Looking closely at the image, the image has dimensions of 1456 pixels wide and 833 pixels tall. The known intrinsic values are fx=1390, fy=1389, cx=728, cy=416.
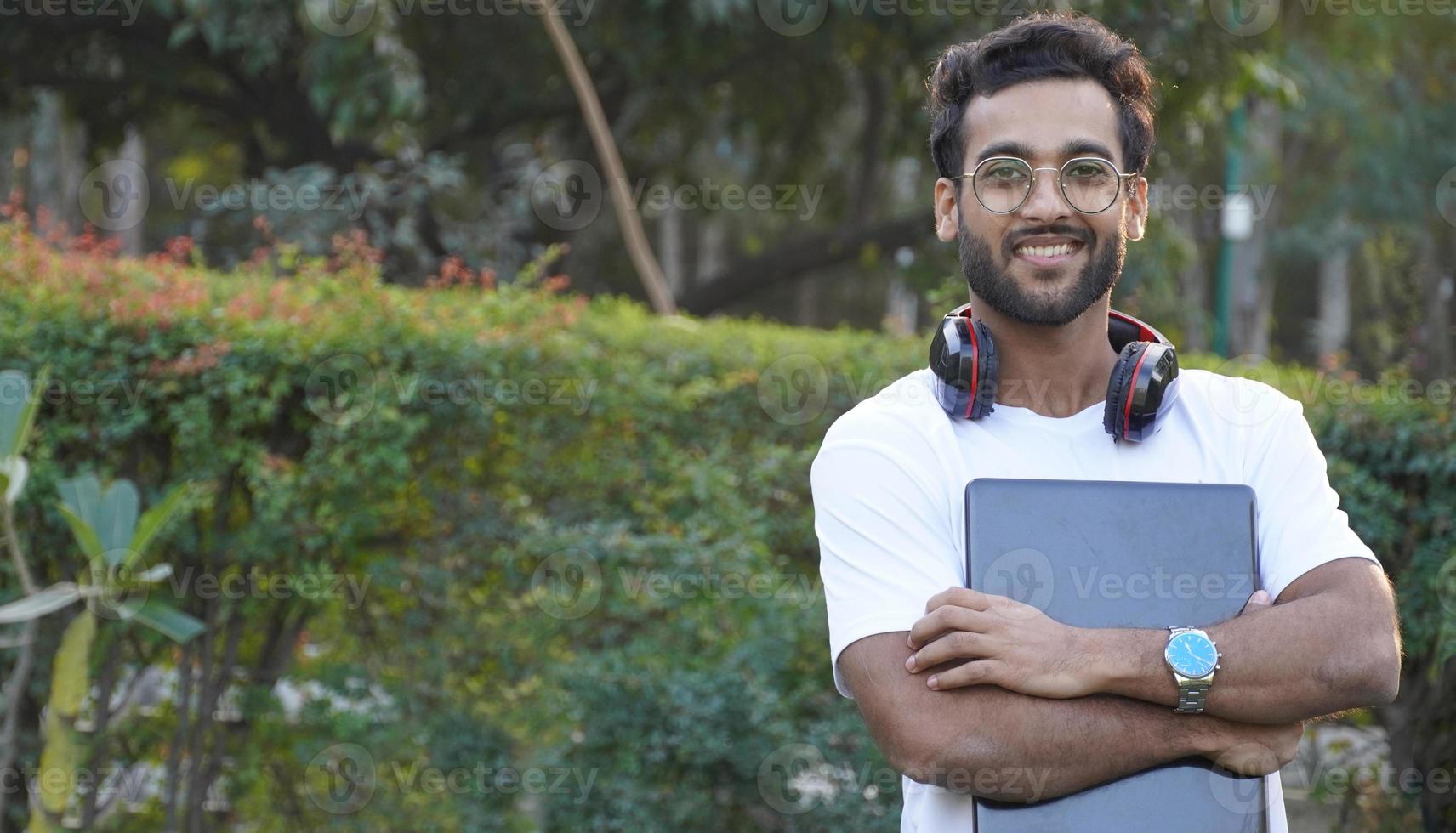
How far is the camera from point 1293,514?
246cm

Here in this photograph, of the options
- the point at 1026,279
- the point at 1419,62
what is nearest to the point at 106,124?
the point at 1026,279

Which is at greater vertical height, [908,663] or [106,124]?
[106,124]

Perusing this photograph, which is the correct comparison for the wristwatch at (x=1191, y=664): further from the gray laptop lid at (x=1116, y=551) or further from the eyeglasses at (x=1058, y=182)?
the eyeglasses at (x=1058, y=182)

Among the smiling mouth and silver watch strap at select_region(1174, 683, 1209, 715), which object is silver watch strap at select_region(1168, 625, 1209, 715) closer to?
silver watch strap at select_region(1174, 683, 1209, 715)

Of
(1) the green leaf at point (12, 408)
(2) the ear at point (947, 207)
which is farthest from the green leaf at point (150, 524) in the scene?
(2) the ear at point (947, 207)

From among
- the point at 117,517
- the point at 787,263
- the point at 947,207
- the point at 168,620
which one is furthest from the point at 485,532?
the point at 787,263

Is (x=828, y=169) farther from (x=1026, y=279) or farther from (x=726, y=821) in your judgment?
(x=1026, y=279)

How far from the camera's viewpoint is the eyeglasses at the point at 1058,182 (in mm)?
2482

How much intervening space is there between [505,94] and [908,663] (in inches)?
438

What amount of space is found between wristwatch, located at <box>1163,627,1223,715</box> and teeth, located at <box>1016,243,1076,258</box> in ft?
2.28

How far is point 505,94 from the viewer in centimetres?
1263

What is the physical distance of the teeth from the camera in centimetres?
248

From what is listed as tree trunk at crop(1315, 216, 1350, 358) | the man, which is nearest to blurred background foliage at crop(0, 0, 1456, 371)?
the man

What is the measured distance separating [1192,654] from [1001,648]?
31cm
